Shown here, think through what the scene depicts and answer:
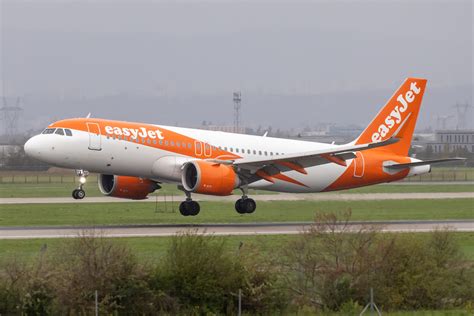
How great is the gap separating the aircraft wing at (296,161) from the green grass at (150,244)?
23.9 feet

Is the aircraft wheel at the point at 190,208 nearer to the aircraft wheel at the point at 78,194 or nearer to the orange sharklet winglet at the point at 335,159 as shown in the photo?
the aircraft wheel at the point at 78,194

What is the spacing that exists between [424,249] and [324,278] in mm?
3006

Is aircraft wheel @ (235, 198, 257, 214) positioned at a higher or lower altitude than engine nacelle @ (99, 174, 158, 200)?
lower

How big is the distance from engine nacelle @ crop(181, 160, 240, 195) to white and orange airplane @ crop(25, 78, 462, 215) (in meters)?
0.04

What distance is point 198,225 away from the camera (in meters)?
46.1

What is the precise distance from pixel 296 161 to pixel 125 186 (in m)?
8.06

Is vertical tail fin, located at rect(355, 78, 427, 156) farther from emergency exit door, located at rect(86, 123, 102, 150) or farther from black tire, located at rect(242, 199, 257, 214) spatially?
emergency exit door, located at rect(86, 123, 102, 150)

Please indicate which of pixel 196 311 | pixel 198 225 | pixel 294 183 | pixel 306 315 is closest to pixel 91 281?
pixel 196 311

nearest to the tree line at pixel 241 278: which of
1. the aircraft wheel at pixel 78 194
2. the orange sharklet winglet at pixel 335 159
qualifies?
the aircraft wheel at pixel 78 194

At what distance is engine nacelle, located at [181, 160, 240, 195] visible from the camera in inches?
1763

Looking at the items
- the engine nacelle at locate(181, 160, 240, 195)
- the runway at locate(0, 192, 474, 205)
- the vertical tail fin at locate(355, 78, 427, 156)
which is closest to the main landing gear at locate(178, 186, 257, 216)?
the engine nacelle at locate(181, 160, 240, 195)

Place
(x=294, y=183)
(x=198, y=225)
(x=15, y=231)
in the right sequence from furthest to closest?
(x=294, y=183)
(x=198, y=225)
(x=15, y=231)

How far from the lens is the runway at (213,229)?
40094 mm

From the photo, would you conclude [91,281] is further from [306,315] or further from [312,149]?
[312,149]
